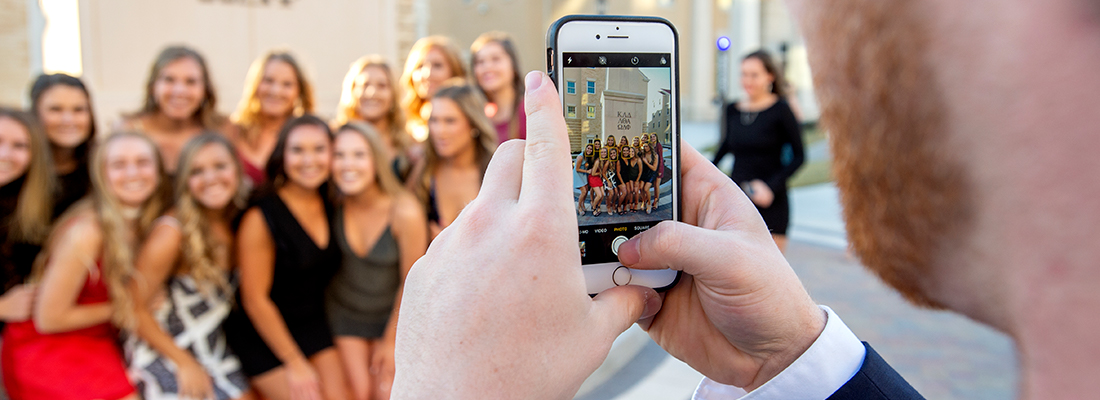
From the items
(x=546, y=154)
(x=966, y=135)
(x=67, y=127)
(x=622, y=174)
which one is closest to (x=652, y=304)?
(x=622, y=174)

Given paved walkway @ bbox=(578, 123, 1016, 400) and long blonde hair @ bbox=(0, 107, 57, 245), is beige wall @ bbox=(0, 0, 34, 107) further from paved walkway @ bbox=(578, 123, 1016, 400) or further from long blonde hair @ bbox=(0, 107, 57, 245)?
paved walkway @ bbox=(578, 123, 1016, 400)

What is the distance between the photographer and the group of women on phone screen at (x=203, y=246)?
271 centimetres

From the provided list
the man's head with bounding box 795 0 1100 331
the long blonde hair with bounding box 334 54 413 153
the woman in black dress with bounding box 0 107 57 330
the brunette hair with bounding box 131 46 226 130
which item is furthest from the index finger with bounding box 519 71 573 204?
the brunette hair with bounding box 131 46 226 130

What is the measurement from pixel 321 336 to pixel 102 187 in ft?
3.43

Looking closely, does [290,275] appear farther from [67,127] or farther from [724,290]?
[724,290]

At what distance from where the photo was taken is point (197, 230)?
2922mm

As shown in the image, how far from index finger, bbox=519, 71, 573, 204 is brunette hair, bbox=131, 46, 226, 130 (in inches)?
134

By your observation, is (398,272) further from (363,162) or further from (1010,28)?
(1010,28)

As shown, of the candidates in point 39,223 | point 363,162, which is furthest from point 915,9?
point 39,223

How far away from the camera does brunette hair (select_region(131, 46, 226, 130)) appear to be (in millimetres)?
3682

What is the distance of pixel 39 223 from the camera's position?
2.81m

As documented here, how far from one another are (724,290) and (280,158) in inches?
105

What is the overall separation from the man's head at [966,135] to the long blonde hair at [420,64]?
3711 mm

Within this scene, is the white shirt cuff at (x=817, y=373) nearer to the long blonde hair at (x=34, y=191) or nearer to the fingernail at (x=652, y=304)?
the fingernail at (x=652, y=304)
